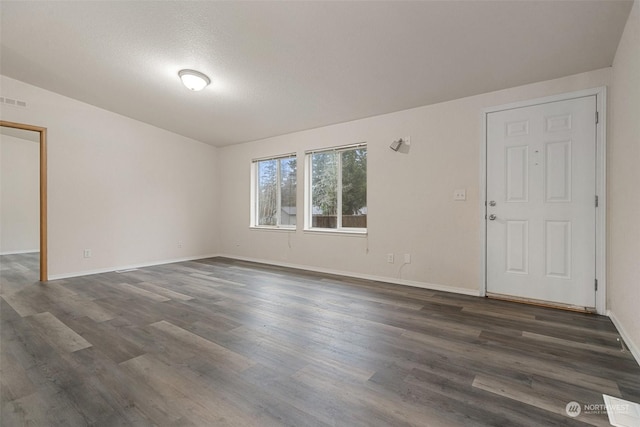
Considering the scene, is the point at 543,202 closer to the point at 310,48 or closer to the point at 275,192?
the point at 310,48

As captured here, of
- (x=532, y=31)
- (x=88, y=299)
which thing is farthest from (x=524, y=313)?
(x=88, y=299)

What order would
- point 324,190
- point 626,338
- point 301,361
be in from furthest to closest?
point 324,190 < point 626,338 < point 301,361

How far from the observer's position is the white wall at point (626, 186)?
1.94 meters

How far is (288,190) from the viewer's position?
5.34 meters

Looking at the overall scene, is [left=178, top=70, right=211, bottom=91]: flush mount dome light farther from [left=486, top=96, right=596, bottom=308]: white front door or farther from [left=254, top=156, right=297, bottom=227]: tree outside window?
[left=486, top=96, right=596, bottom=308]: white front door

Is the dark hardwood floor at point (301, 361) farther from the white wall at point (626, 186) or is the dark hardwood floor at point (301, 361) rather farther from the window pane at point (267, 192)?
the window pane at point (267, 192)

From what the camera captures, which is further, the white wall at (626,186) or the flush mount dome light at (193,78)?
the flush mount dome light at (193,78)

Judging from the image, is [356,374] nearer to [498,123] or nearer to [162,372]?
[162,372]

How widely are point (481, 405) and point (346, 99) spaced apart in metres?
3.36

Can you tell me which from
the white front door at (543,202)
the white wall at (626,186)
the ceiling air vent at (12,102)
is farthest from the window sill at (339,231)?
the ceiling air vent at (12,102)

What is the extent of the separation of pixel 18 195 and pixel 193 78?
6146 millimetres

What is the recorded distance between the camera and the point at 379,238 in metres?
4.09

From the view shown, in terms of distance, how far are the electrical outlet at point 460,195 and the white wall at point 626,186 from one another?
1.22 meters

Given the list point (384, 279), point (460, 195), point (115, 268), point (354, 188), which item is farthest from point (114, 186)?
point (460, 195)
